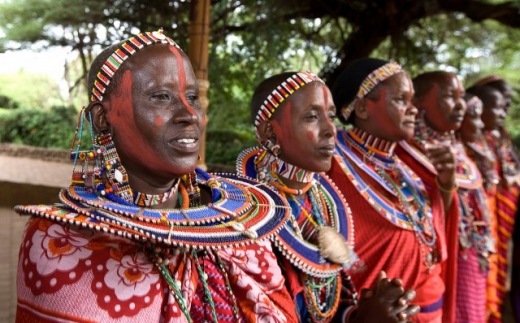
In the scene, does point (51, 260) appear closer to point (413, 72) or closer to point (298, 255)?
point (298, 255)

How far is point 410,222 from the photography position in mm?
2568

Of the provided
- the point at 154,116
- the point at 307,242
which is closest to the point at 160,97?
the point at 154,116

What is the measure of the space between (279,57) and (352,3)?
44.8 inches

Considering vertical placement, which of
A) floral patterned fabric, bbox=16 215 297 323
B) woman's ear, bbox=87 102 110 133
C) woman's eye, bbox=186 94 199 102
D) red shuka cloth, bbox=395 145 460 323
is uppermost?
woman's eye, bbox=186 94 199 102

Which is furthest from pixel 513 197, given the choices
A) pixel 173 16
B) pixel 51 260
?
pixel 51 260

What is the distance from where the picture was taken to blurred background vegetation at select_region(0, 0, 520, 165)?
16.0ft

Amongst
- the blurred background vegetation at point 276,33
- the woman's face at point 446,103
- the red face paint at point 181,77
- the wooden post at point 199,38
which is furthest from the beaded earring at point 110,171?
the blurred background vegetation at point 276,33

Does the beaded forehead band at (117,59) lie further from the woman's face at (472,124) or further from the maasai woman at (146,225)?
the woman's face at (472,124)

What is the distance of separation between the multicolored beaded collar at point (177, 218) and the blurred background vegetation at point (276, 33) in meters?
3.38

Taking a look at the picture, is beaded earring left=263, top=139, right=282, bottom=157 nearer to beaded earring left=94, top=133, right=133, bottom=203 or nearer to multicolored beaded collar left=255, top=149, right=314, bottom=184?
multicolored beaded collar left=255, top=149, right=314, bottom=184

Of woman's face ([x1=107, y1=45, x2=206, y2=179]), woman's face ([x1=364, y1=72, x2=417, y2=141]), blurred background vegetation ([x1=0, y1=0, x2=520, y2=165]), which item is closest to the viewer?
woman's face ([x1=107, y1=45, x2=206, y2=179])

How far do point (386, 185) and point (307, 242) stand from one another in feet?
2.88

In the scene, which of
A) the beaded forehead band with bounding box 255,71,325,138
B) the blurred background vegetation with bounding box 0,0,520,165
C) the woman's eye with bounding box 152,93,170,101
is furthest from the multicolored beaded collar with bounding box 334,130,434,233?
the blurred background vegetation with bounding box 0,0,520,165

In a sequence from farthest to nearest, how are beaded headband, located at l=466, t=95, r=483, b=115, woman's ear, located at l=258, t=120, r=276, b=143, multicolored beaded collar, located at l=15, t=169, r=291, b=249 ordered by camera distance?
1. beaded headband, located at l=466, t=95, r=483, b=115
2. woman's ear, located at l=258, t=120, r=276, b=143
3. multicolored beaded collar, located at l=15, t=169, r=291, b=249
